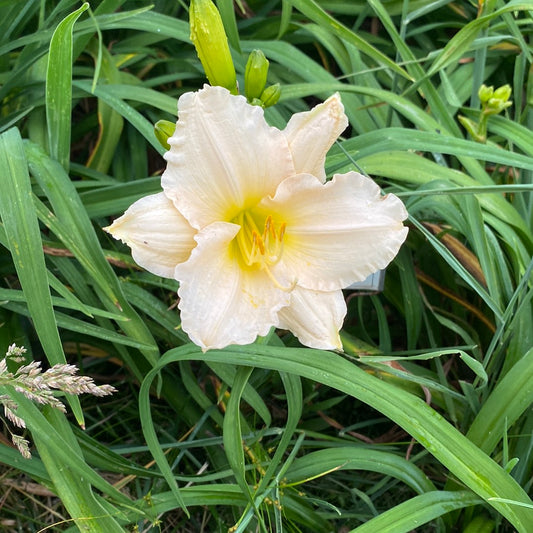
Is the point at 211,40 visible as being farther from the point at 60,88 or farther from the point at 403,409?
the point at 403,409

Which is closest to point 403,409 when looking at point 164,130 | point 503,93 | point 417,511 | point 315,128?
point 417,511

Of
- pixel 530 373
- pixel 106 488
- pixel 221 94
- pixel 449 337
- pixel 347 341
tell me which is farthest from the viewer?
pixel 449 337

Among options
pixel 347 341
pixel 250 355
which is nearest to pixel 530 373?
pixel 347 341

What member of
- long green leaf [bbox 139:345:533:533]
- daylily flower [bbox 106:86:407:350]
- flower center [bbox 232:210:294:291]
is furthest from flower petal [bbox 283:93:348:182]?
long green leaf [bbox 139:345:533:533]

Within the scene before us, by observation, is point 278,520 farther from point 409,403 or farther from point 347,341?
point 347,341

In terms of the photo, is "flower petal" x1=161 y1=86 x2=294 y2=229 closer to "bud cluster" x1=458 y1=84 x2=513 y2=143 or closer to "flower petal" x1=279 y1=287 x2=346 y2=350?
"flower petal" x1=279 y1=287 x2=346 y2=350

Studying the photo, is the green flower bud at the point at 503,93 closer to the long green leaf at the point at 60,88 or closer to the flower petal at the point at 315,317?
the flower petal at the point at 315,317
